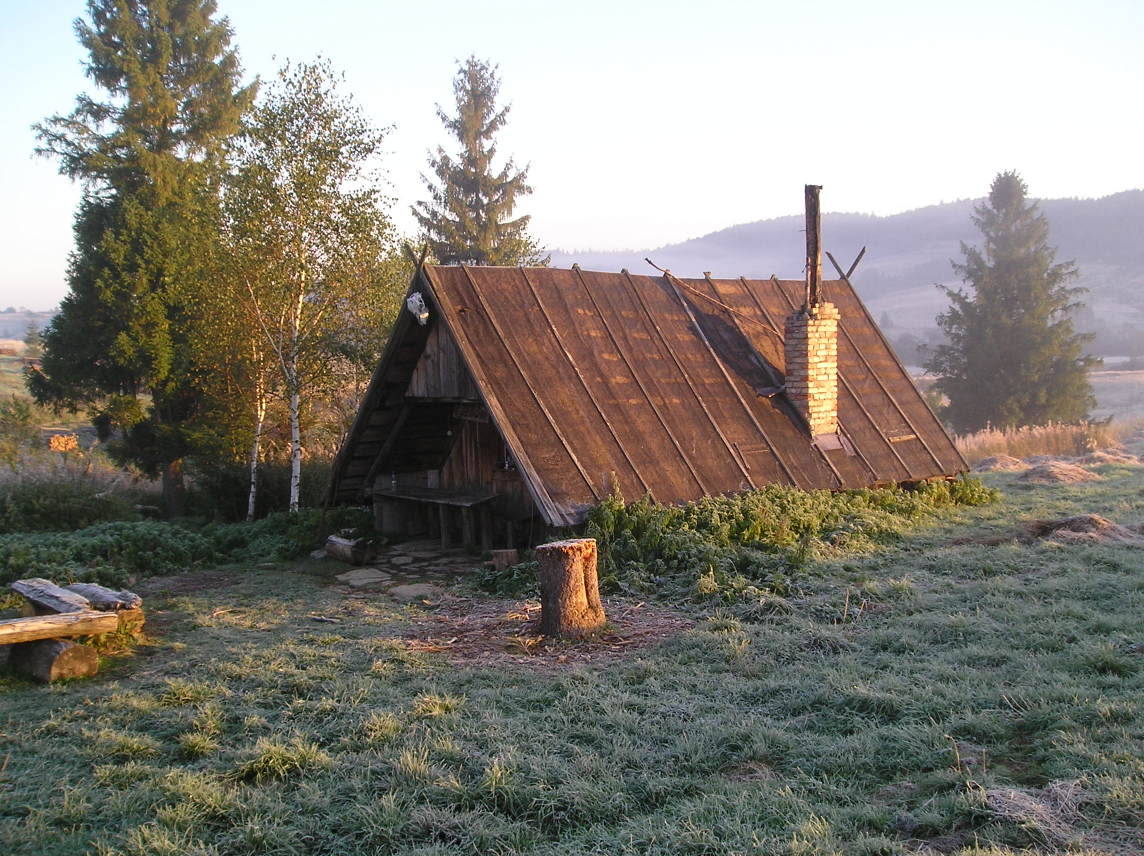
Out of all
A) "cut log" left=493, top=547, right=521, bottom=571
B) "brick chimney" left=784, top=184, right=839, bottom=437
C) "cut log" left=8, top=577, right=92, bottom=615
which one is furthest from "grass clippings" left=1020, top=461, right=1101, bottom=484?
"cut log" left=8, top=577, right=92, bottom=615

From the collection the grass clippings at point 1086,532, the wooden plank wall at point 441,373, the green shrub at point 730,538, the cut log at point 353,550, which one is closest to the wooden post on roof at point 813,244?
the green shrub at point 730,538

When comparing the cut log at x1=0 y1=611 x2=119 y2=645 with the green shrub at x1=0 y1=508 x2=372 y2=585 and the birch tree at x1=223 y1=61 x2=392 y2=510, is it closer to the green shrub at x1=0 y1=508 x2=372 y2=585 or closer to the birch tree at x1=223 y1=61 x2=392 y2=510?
the green shrub at x1=0 y1=508 x2=372 y2=585

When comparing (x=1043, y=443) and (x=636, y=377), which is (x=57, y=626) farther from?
(x=1043, y=443)

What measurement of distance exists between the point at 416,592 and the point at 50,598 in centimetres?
339

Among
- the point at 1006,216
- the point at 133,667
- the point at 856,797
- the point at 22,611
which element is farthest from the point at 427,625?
the point at 1006,216

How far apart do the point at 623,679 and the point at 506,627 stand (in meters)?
1.75

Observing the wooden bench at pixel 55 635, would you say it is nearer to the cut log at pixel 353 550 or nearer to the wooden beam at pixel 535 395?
the cut log at pixel 353 550

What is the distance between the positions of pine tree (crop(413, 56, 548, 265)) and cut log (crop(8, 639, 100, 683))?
25.4 metres

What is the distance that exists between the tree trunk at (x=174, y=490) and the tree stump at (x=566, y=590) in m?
13.4

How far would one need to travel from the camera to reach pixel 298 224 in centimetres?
1547

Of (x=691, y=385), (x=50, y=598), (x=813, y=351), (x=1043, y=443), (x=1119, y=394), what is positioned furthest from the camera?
(x=1119, y=394)

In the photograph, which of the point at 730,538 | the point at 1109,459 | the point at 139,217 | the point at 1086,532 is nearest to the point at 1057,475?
the point at 1109,459

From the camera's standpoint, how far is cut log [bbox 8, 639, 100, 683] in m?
6.25

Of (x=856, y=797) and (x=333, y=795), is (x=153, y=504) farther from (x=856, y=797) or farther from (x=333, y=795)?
(x=856, y=797)
